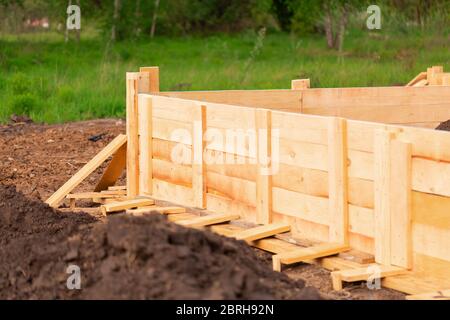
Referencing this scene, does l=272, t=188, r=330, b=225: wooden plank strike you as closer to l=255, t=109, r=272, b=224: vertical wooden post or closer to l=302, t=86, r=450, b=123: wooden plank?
l=255, t=109, r=272, b=224: vertical wooden post

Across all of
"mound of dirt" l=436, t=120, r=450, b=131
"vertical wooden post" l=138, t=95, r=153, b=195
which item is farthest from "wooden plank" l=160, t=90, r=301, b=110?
"mound of dirt" l=436, t=120, r=450, b=131

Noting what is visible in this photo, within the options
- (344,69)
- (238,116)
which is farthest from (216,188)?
(344,69)

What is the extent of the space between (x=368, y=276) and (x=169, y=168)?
2957mm

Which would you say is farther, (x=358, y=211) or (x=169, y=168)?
(x=169, y=168)

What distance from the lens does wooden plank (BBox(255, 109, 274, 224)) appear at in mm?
7281

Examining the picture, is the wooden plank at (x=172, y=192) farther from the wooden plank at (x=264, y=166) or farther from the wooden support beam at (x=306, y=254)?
the wooden support beam at (x=306, y=254)

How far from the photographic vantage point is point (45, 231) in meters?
6.98

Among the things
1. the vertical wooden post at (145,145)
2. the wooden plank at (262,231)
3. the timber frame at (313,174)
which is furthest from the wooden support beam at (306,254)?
the vertical wooden post at (145,145)

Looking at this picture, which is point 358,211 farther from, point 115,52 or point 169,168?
point 115,52

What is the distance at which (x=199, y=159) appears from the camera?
26.3 feet

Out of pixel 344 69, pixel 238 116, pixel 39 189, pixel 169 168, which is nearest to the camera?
pixel 238 116

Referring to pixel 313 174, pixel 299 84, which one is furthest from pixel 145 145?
pixel 313 174

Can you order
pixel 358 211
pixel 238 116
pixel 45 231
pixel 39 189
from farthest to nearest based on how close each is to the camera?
pixel 39 189 < pixel 238 116 < pixel 45 231 < pixel 358 211

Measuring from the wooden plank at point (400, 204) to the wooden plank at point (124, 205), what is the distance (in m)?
2.84
